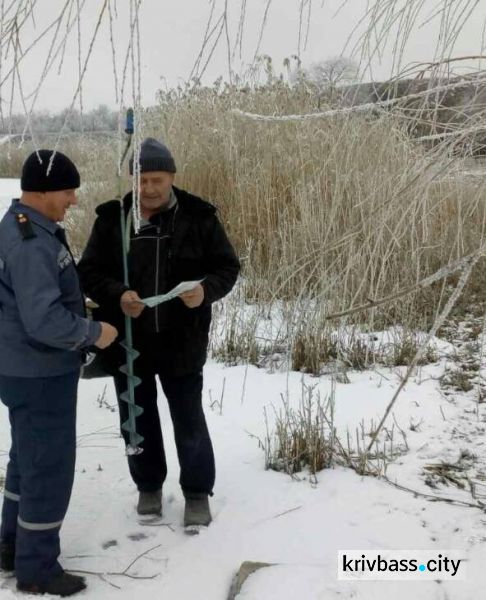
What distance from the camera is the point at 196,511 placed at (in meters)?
2.51

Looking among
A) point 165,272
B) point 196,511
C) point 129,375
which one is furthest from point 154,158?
point 196,511

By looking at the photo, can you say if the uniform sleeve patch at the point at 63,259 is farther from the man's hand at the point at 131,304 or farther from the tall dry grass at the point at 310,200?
the tall dry grass at the point at 310,200

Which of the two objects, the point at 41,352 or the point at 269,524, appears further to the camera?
the point at 269,524

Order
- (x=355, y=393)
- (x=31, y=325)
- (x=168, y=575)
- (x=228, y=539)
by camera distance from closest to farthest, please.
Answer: (x=31, y=325), (x=168, y=575), (x=228, y=539), (x=355, y=393)

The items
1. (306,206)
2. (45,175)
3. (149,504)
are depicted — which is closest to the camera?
(45,175)

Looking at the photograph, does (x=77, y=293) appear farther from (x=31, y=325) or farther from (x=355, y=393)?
(x=355, y=393)

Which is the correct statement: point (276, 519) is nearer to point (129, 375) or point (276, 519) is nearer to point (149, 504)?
point (149, 504)

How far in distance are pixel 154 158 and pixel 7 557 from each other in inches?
56.7

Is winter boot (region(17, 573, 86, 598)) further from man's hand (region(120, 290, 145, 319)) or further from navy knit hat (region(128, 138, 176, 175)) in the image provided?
navy knit hat (region(128, 138, 176, 175))

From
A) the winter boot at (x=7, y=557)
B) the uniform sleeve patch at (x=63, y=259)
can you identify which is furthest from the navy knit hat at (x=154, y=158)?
the winter boot at (x=7, y=557)

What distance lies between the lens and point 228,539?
94.9 inches

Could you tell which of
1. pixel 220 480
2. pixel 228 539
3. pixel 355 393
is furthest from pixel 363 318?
pixel 228 539

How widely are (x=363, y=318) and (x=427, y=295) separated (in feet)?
1.95

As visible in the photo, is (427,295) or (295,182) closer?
(427,295)
